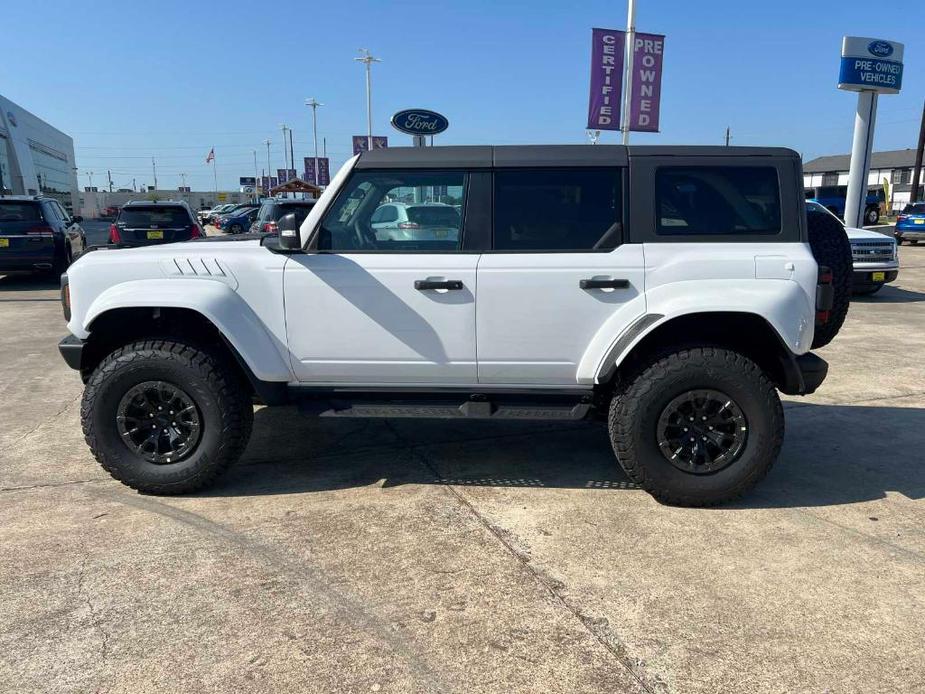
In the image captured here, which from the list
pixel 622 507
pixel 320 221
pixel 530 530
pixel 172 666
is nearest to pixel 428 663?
pixel 172 666

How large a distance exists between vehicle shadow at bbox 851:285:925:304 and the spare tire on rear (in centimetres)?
896

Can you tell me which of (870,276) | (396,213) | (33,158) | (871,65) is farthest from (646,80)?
(33,158)

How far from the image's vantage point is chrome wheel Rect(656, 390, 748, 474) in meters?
3.85

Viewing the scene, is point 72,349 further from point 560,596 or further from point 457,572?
point 560,596

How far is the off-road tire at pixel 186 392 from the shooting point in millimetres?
3943

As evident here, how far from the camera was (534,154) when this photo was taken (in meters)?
3.96

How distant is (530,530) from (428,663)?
3.88ft

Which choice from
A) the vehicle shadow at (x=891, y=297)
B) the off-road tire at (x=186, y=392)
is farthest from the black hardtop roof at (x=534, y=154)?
the vehicle shadow at (x=891, y=297)

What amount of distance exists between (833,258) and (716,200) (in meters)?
0.88

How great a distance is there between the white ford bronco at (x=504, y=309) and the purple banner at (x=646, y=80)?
1218 cm

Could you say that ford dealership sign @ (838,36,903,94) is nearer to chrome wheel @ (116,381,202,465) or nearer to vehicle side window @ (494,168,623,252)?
vehicle side window @ (494,168,623,252)

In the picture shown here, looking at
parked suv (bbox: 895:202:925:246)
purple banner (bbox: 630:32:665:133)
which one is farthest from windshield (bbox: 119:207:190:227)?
parked suv (bbox: 895:202:925:246)

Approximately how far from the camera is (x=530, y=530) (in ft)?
12.0

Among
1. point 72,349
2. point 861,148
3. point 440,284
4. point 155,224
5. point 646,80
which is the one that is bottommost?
point 72,349
